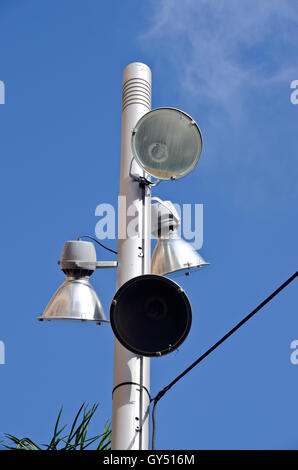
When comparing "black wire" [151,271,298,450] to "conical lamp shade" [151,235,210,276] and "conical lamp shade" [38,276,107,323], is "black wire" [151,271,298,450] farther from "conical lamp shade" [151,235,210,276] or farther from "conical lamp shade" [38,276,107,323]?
"conical lamp shade" [151,235,210,276]

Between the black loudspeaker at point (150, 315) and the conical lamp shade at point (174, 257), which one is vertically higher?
the conical lamp shade at point (174, 257)

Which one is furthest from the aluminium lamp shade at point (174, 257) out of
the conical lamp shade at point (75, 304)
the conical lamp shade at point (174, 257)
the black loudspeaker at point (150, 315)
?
the black loudspeaker at point (150, 315)

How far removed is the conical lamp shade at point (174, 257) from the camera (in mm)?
3076

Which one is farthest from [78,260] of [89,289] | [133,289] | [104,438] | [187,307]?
[104,438]

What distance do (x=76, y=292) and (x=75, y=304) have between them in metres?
0.09

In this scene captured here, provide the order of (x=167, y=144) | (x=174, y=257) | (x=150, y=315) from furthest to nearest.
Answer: (x=174, y=257), (x=167, y=144), (x=150, y=315)

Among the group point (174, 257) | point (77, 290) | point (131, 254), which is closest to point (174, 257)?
point (174, 257)

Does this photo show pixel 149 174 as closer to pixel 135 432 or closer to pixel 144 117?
pixel 144 117

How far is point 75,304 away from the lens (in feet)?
9.20

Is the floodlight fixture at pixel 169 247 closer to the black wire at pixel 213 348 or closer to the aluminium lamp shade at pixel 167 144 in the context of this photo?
the aluminium lamp shade at pixel 167 144

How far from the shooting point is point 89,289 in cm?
295

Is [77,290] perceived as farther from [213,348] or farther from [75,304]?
[213,348]

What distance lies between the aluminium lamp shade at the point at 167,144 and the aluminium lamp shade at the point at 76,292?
2.02 ft
